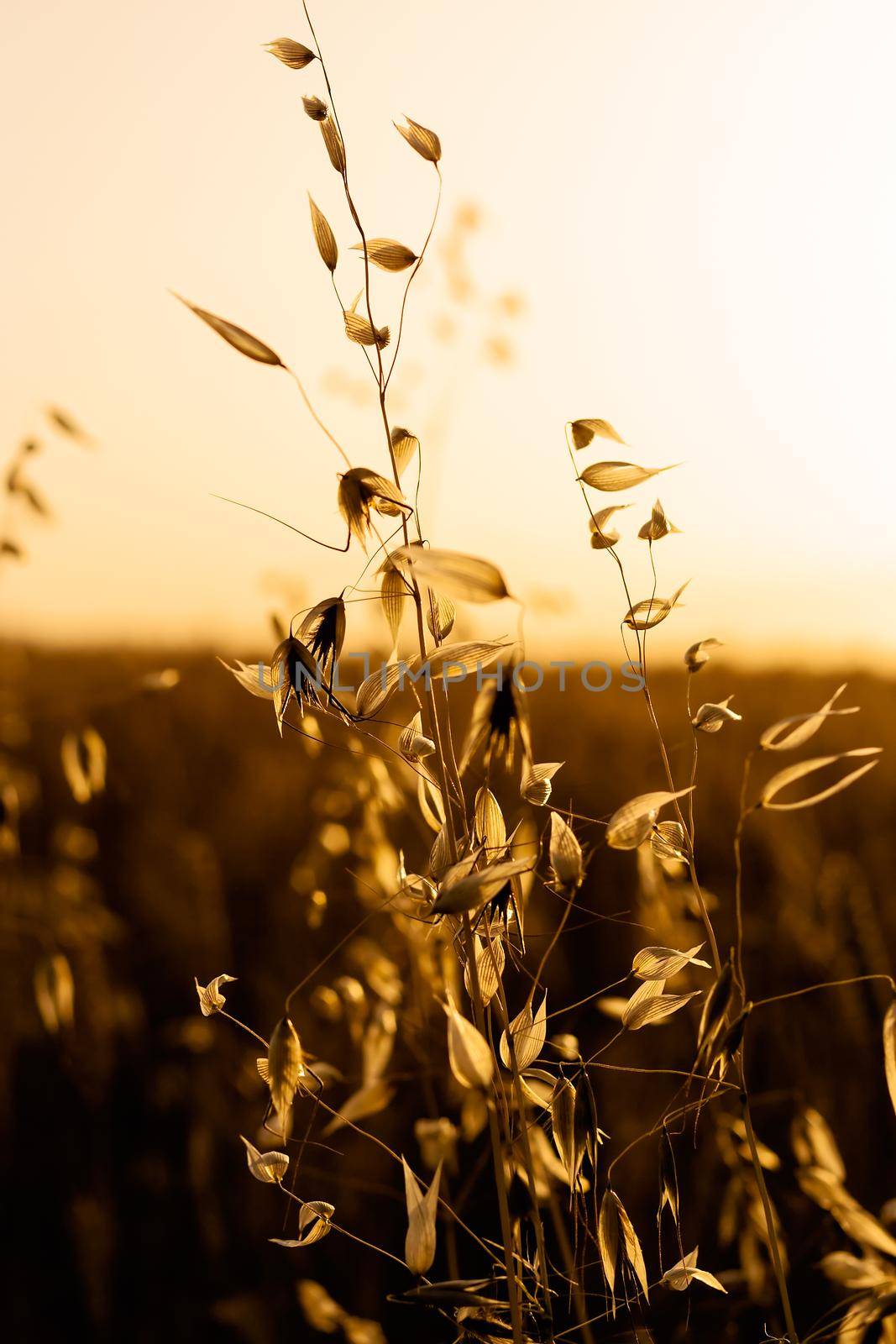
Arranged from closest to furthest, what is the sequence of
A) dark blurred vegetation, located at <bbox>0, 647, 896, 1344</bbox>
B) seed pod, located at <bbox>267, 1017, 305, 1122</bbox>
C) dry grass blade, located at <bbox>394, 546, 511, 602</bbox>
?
dry grass blade, located at <bbox>394, 546, 511, 602</bbox> → seed pod, located at <bbox>267, 1017, 305, 1122</bbox> → dark blurred vegetation, located at <bbox>0, 647, 896, 1344</bbox>

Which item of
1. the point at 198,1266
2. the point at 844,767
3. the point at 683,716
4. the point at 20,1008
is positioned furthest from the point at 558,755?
the point at 198,1266

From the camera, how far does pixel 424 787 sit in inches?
20.8

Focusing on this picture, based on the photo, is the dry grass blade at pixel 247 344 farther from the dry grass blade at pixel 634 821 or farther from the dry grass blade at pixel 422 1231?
the dry grass blade at pixel 422 1231

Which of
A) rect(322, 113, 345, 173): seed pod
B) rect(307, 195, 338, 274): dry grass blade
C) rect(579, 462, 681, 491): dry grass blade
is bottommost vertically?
rect(579, 462, 681, 491): dry grass blade

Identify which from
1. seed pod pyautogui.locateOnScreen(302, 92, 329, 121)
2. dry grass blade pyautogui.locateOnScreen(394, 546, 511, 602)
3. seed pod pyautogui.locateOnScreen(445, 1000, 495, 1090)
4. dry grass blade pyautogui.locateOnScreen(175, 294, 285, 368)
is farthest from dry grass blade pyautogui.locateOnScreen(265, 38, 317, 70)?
seed pod pyautogui.locateOnScreen(445, 1000, 495, 1090)

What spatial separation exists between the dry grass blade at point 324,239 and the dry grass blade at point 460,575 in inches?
6.5

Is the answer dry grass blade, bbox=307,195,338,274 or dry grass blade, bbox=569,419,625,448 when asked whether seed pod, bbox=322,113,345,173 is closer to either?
dry grass blade, bbox=307,195,338,274

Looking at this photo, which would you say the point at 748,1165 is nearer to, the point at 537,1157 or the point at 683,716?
the point at 537,1157

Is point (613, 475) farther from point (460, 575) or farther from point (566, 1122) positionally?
Answer: point (566, 1122)

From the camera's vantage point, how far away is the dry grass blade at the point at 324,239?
43 centimetres

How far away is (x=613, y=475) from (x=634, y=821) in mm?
157

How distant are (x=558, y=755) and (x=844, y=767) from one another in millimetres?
918

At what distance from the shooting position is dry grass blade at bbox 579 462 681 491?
46cm

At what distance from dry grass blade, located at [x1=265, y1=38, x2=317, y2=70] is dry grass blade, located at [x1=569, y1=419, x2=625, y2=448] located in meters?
0.22
